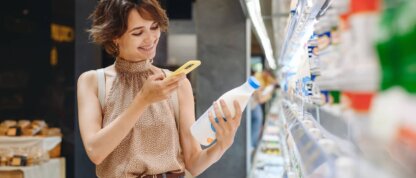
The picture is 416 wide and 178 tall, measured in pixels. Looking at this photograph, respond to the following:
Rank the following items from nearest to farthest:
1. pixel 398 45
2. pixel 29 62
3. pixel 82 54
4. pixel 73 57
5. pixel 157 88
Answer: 1. pixel 398 45
2. pixel 157 88
3. pixel 82 54
4. pixel 73 57
5. pixel 29 62

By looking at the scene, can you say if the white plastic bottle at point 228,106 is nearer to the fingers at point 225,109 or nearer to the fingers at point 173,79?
the fingers at point 225,109

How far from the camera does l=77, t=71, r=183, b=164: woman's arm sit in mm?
1318

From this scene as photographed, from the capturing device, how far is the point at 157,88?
1.31 m

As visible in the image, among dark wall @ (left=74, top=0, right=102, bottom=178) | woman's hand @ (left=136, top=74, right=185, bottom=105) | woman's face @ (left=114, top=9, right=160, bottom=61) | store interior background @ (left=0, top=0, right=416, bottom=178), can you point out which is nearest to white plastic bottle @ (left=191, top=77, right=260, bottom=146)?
woman's hand @ (left=136, top=74, right=185, bottom=105)

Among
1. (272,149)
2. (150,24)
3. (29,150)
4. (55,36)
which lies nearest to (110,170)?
(150,24)

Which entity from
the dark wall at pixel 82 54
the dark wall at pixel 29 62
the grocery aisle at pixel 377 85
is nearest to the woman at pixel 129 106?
the grocery aisle at pixel 377 85

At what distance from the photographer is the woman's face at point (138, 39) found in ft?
4.80

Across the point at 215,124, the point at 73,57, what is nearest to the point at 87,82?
the point at 215,124

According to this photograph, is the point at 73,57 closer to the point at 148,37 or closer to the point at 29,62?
the point at 29,62

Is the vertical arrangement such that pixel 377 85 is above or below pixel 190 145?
above

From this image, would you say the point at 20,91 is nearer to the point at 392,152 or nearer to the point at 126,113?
the point at 126,113

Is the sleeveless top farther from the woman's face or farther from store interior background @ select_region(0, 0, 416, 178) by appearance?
store interior background @ select_region(0, 0, 416, 178)

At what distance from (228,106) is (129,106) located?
29cm

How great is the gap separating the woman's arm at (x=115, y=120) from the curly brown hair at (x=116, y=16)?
0.18 meters
